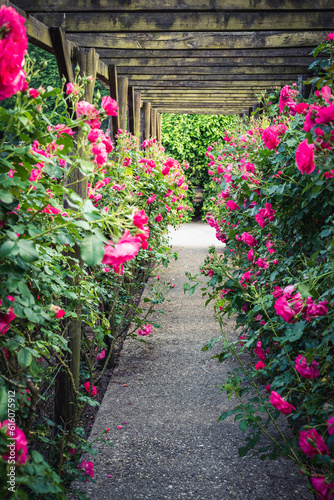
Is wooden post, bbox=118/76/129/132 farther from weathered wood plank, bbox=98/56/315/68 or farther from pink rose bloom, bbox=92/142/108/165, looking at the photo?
pink rose bloom, bbox=92/142/108/165

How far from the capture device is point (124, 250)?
1.02 metres

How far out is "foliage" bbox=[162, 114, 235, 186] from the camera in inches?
592

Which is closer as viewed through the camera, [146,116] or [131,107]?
[131,107]

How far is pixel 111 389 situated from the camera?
11.5ft

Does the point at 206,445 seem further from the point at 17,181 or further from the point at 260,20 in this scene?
the point at 260,20

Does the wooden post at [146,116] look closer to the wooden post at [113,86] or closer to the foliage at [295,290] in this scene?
the wooden post at [113,86]

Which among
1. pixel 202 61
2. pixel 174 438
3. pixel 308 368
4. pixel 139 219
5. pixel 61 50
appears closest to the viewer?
pixel 139 219

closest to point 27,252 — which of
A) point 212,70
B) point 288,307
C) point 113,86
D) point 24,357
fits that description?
point 24,357

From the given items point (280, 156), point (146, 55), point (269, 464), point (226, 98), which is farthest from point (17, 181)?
point (226, 98)

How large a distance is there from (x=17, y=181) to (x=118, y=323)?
2.98 metres

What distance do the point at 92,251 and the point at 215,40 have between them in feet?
11.7

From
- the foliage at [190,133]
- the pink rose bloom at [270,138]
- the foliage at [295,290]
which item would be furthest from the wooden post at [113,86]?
the foliage at [190,133]

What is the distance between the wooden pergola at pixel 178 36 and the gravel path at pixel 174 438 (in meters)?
2.40

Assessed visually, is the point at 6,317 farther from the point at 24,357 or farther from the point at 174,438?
the point at 174,438
